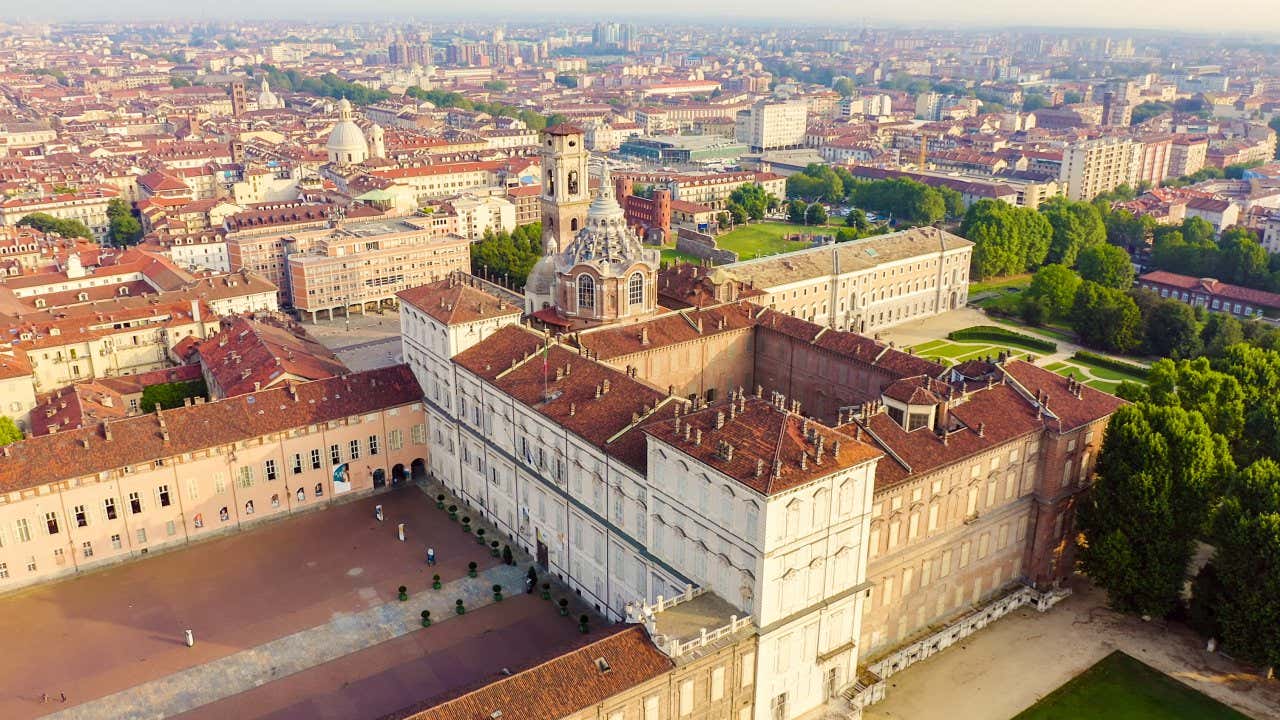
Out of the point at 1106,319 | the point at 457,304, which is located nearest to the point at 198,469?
the point at 457,304

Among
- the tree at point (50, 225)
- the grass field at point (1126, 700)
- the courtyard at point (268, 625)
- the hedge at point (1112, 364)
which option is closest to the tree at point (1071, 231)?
the hedge at point (1112, 364)

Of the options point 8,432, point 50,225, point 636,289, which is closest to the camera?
point 8,432

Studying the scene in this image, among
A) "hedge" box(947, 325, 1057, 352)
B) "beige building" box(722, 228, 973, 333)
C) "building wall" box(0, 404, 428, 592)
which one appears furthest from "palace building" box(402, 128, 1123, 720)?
"hedge" box(947, 325, 1057, 352)

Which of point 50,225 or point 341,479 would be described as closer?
point 341,479

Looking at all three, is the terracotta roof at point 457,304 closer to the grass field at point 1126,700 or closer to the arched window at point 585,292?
the arched window at point 585,292

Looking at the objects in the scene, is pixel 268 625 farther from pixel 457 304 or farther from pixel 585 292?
pixel 585 292

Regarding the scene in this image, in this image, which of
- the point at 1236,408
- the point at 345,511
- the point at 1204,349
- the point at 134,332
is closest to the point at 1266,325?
the point at 1204,349

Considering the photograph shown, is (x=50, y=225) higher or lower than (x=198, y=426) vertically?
lower
